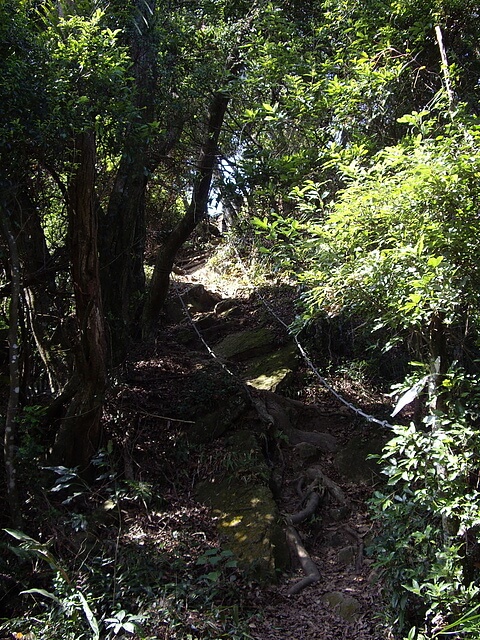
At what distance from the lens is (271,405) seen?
282 inches

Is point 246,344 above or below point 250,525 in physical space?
above

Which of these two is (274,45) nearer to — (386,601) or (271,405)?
(271,405)

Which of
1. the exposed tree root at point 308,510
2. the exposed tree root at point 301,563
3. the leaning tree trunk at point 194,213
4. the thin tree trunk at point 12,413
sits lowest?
the exposed tree root at point 301,563

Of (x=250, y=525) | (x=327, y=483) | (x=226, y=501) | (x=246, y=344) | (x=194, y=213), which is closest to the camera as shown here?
(x=250, y=525)

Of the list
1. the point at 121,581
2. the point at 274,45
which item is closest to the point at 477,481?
the point at 121,581

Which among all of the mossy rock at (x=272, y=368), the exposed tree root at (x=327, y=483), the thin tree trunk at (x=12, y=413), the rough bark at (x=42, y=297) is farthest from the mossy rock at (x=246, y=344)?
the thin tree trunk at (x=12, y=413)

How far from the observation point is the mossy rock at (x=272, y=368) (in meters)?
7.77

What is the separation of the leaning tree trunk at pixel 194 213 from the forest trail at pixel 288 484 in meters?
0.63

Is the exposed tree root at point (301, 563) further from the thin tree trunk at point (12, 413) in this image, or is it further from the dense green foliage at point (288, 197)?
the thin tree trunk at point (12, 413)

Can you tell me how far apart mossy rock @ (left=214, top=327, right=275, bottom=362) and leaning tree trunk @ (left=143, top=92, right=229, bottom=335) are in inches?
50.1

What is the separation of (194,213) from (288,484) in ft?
12.8

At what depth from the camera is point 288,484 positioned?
6199 millimetres

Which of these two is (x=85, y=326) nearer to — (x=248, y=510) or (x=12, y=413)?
(x=12, y=413)

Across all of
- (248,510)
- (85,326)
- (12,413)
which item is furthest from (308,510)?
(12,413)
